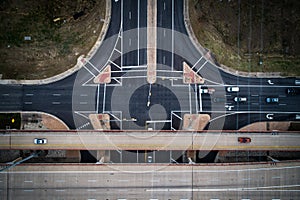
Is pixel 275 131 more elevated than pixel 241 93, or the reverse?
pixel 241 93

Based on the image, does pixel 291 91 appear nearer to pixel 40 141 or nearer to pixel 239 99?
pixel 239 99

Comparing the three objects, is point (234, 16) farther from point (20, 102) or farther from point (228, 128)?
point (20, 102)

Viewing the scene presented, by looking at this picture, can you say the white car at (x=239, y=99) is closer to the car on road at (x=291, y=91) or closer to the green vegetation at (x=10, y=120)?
the car on road at (x=291, y=91)

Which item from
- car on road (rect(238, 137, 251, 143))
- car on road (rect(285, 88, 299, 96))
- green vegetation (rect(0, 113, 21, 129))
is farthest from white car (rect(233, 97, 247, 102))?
green vegetation (rect(0, 113, 21, 129))

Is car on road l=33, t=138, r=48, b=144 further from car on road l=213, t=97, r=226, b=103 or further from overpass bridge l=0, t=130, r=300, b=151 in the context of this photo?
car on road l=213, t=97, r=226, b=103

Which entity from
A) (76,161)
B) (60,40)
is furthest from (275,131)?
(60,40)

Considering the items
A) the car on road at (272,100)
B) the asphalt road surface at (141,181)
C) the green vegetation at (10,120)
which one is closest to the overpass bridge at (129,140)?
the green vegetation at (10,120)
